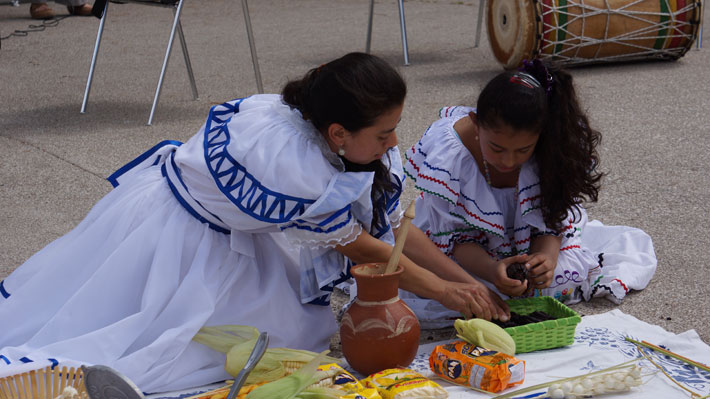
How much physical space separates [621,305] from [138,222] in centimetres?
149

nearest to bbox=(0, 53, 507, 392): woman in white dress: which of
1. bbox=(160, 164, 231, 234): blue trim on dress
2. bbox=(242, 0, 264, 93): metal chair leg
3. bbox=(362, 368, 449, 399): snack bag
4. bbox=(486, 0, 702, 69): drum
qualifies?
bbox=(160, 164, 231, 234): blue trim on dress

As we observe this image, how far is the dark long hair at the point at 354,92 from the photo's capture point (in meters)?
2.02

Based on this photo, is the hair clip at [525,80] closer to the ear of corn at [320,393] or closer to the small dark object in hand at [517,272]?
the small dark object in hand at [517,272]

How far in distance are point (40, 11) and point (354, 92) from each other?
8080 millimetres

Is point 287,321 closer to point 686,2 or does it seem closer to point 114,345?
point 114,345

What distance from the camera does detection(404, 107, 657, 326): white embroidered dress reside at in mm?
2514

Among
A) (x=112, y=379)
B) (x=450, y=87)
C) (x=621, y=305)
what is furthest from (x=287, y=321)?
(x=450, y=87)

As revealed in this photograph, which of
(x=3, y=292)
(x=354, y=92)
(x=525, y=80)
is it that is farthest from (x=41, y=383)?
(x=525, y=80)

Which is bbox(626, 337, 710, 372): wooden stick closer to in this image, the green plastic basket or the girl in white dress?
the green plastic basket

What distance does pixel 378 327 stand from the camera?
1977 millimetres

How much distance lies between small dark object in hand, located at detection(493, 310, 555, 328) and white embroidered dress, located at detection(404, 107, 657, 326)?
0.26 metres

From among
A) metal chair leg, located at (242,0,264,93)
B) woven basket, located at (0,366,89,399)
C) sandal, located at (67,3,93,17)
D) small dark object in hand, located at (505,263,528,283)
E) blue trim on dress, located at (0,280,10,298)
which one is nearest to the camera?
woven basket, located at (0,366,89,399)

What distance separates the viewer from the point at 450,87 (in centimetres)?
557

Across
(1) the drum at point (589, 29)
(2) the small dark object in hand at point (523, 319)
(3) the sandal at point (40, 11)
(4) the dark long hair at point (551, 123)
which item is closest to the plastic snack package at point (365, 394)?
(2) the small dark object in hand at point (523, 319)
